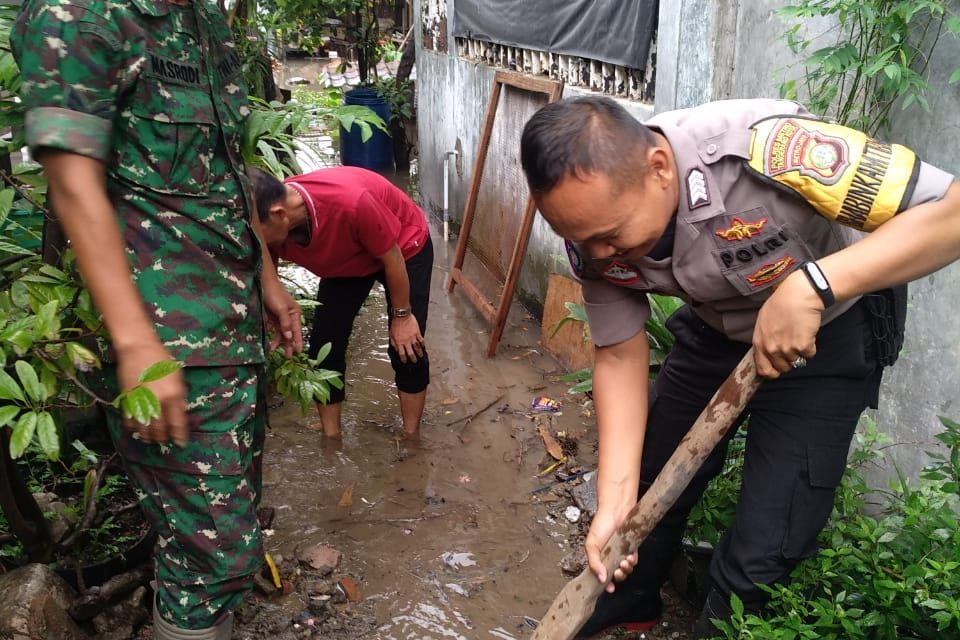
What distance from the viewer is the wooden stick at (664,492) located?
1.70 m

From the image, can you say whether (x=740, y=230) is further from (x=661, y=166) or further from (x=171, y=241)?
(x=171, y=241)

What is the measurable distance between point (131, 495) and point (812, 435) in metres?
2.36

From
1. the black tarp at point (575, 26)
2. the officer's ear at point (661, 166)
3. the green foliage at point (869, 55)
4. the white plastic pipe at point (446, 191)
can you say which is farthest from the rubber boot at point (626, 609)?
the white plastic pipe at point (446, 191)

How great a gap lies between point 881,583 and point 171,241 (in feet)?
5.85

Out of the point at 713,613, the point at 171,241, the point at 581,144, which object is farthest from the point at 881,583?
the point at 171,241

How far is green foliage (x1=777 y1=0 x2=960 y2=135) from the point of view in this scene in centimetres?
228

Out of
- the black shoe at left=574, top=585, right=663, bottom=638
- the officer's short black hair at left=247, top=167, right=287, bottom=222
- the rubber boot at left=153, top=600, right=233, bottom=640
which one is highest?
the officer's short black hair at left=247, top=167, right=287, bottom=222

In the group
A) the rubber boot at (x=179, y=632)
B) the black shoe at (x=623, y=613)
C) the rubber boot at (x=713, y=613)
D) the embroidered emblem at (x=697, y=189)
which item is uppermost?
the embroidered emblem at (x=697, y=189)

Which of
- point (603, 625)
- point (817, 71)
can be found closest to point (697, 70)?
point (817, 71)

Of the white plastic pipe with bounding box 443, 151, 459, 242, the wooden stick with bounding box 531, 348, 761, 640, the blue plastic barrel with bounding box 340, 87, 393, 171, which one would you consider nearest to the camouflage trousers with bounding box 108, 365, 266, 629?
the wooden stick with bounding box 531, 348, 761, 640

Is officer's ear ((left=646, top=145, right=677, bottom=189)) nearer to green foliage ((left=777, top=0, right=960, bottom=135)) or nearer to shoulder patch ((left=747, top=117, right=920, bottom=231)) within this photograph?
shoulder patch ((left=747, top=117, right=920, bottom=231))

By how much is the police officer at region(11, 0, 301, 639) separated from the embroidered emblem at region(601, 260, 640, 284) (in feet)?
2.87

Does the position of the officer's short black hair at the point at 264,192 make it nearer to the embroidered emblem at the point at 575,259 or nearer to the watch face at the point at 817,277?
the embroidered emblem at the point at 575,259

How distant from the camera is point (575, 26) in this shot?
4.50m
